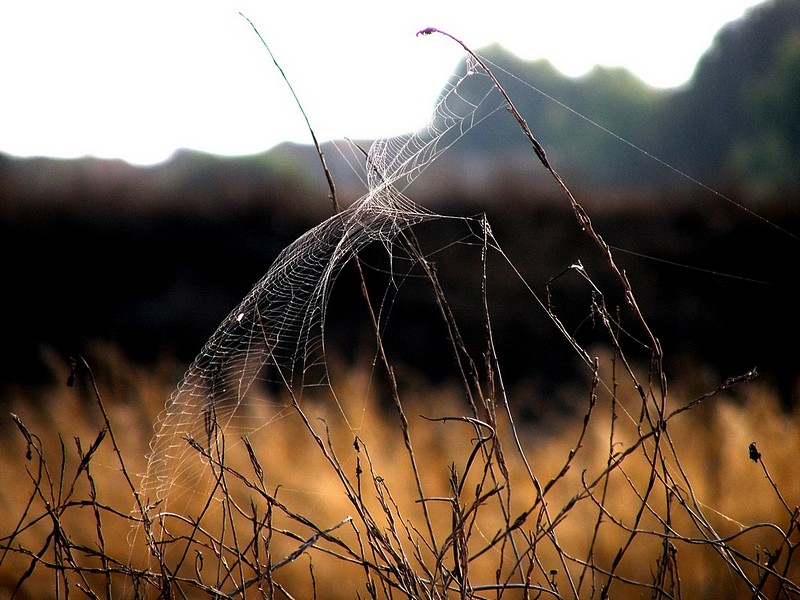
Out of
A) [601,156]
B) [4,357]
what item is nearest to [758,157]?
[601,156]

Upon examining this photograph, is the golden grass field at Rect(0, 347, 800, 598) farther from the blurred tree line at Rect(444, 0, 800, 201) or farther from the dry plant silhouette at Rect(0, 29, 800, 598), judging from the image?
the blurred tree line at Rect(444, 0, 800, 201)

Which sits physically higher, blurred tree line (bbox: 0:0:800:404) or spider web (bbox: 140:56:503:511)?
blurred tree line (bbox: 0:0:800:404)

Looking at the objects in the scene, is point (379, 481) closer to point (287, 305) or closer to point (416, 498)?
point (287, 305)

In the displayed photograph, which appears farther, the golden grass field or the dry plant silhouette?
the golden grass field

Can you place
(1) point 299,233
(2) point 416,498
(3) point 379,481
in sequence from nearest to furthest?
(3) point 379,481 → (2) point 416,498 → (1) point 299,233

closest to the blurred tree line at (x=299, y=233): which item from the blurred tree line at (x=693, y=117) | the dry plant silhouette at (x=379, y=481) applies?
the blurred tree line at (x=693, y=117)

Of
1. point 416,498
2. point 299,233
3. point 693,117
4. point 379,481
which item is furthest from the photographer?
point 693,117

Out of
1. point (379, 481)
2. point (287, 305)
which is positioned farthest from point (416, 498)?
point (287, 305)

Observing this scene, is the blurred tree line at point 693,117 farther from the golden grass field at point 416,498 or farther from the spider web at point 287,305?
the spider web at point 287,305

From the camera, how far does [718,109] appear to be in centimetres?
3062

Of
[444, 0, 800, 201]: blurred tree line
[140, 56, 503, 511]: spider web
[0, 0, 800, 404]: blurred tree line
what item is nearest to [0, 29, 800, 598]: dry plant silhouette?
[140, 56, 503, 511]: spider web

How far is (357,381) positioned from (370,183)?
3.25 meters

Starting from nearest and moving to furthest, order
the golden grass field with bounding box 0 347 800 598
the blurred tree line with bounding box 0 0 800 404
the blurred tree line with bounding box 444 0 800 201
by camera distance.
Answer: the golden grass field with bounding box 0 347 800 598 → the blurred tree line with bounding box 0 0 800 404 → the blurred tree line with bounding box 444 0 800 201

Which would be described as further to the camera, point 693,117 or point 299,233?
point 693,117
